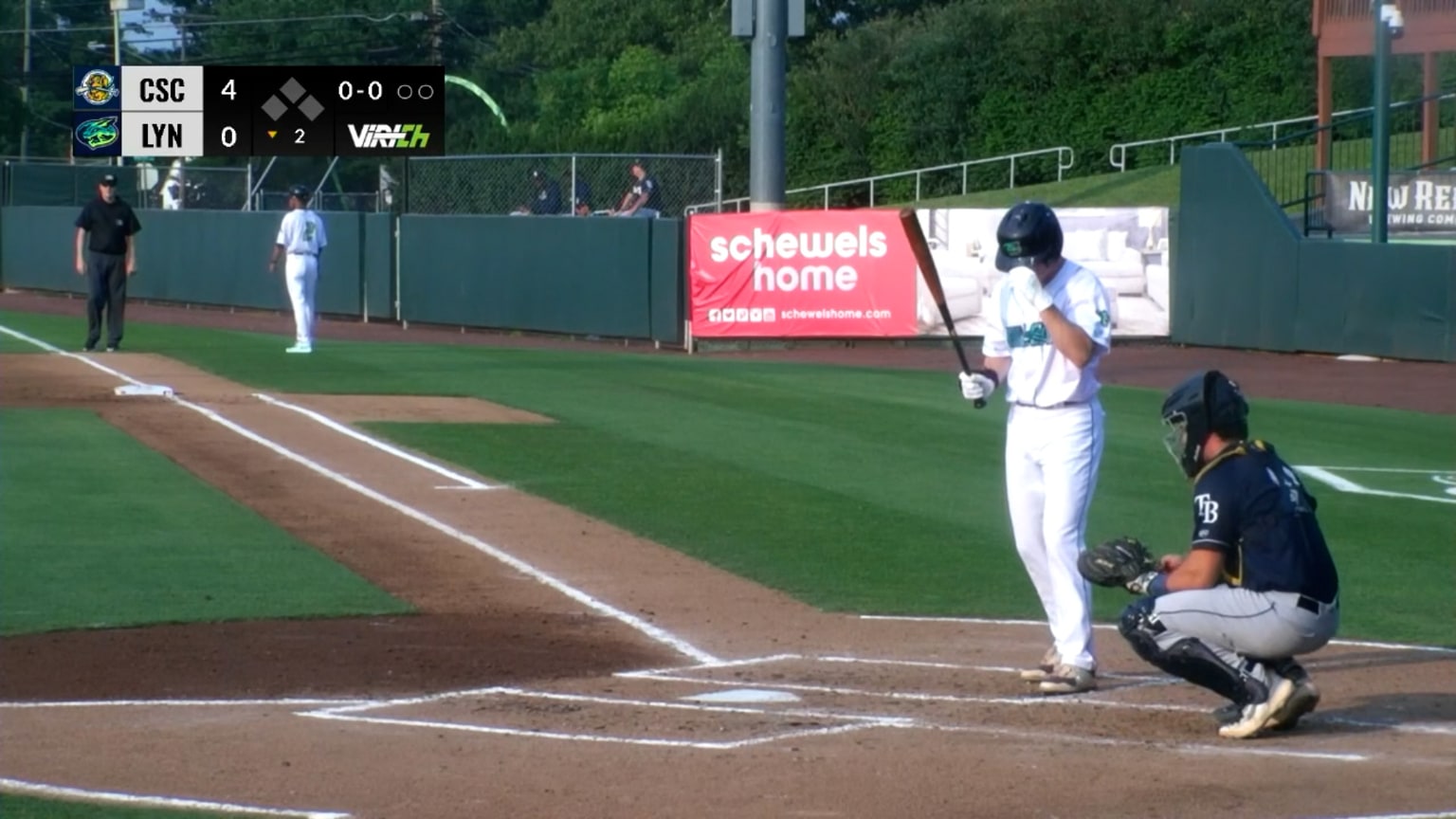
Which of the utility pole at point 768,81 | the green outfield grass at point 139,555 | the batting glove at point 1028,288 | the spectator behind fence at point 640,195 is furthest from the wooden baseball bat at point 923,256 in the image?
the spectator behind fence at point 640,195

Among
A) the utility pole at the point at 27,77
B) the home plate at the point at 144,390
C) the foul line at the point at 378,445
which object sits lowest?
the foul line at the point at 378,445

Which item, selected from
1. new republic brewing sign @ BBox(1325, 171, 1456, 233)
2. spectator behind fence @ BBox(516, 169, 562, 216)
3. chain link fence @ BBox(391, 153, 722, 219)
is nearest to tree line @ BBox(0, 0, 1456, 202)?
new republic brewing sign @ BBox(1325, 171, 1456, 233)

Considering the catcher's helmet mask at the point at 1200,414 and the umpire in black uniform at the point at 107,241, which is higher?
the umpire in black uniform at the point at 107,241

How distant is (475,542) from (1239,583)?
17.4 feet

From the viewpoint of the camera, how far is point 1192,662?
6.60 meters

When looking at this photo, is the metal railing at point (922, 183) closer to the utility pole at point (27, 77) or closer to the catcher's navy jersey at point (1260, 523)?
the utility pole at point (27, 77)

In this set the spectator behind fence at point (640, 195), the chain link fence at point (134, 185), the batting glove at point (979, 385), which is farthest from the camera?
the chain link fence at point (134, 185)

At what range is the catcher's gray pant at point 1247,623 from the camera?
21.4 feet

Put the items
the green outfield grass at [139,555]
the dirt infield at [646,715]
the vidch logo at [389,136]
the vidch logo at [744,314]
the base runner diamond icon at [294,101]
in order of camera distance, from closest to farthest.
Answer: the dirt infield at [646,715], the green outfield grass at [139,555], the vidch logo at [744,314], the base runner diamond icon at [294,101], the vidch logo at [389,136]

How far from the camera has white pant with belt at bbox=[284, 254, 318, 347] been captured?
22.6m

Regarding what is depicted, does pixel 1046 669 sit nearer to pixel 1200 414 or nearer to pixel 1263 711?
pixel 1263 711

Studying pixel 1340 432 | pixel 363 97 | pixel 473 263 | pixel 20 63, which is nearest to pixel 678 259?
pixel 473 263

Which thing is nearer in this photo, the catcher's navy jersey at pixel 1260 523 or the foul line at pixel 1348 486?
the catcher's navy jersey at pixel 1260 523
